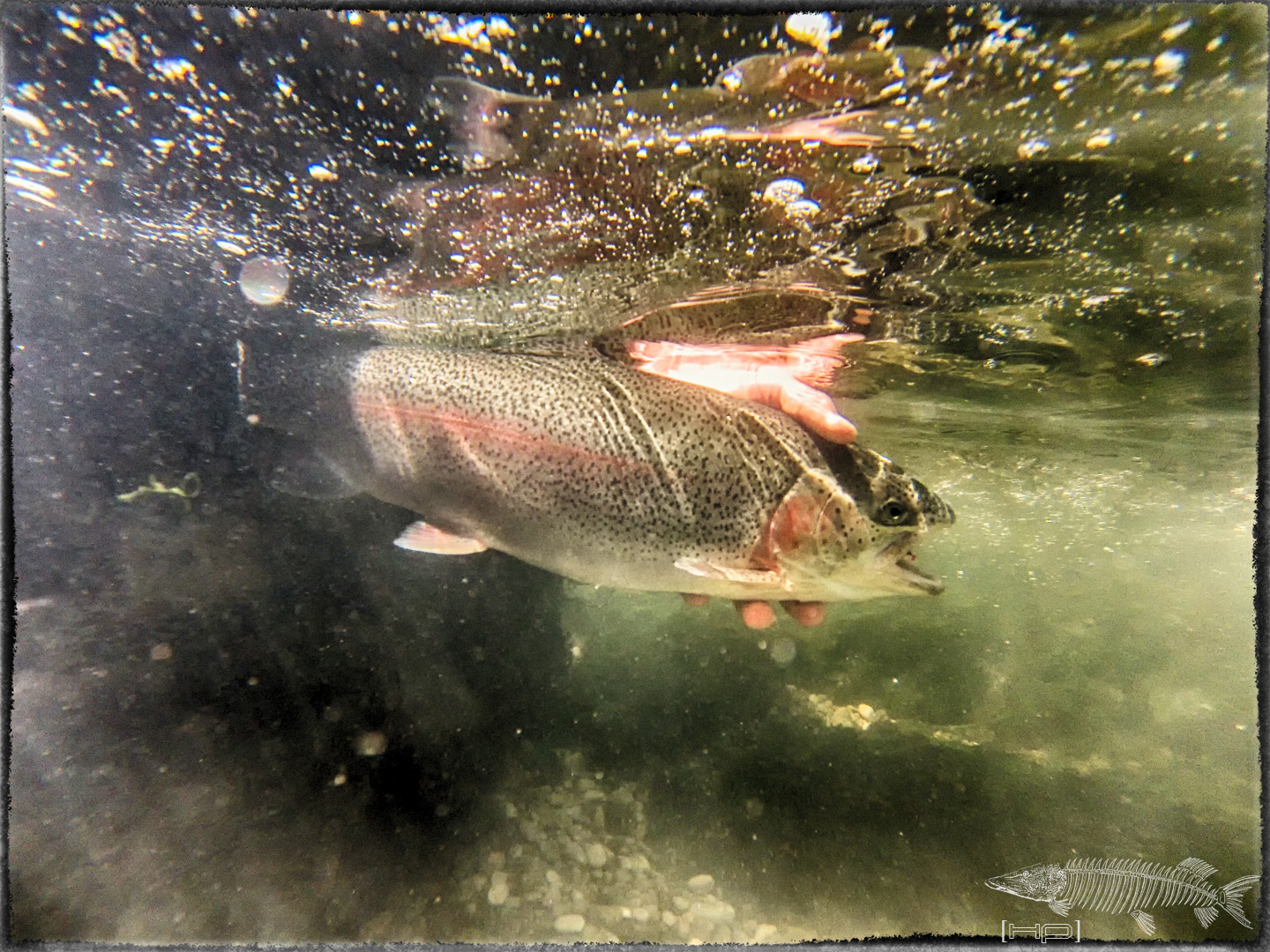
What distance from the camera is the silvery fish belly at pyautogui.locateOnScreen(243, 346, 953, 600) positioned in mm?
2912

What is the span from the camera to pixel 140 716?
399cm

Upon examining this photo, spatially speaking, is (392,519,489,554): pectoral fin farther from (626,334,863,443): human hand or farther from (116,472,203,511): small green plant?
(116,472,203,511): small green plant

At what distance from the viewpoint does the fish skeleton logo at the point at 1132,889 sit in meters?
2.36

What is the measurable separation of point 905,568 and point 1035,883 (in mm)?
2301

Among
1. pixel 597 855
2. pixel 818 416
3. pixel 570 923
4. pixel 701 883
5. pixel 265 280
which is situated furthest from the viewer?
pixel 265 280

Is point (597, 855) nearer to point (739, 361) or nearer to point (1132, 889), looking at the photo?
point (1132, 889)

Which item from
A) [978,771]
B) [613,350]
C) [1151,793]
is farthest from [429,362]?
[1151,793]

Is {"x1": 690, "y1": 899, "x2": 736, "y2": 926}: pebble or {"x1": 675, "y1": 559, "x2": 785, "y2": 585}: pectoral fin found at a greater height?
{"x1": 675, "y1": 559, "x2": 785, "y2": 585}: pectoral fin

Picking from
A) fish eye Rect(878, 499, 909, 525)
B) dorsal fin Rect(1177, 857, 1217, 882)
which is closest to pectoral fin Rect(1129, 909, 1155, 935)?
dorsal fin Rect(1177, 857, 1217, 882)

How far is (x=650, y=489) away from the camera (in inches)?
119

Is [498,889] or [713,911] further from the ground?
[498,889]

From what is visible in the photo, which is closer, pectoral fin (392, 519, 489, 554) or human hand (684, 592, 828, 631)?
pectoral fin (392, 519, 489, 554)

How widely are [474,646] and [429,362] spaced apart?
330 centimetres

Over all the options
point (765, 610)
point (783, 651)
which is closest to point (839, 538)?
point (765, 610)
